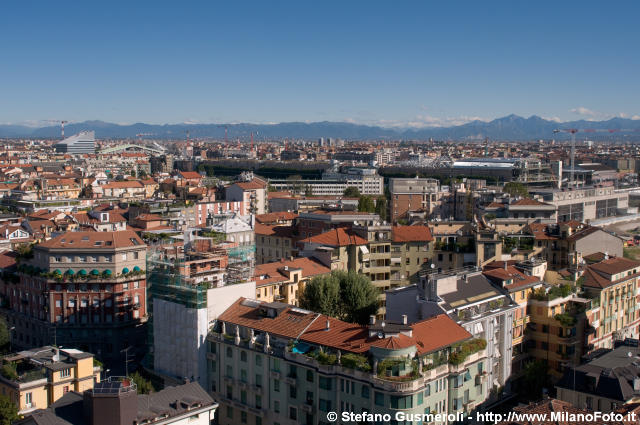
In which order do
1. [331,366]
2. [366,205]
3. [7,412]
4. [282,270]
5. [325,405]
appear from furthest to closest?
[366,205] < [282,270] < [325,405] < [331,366] < [7,412]

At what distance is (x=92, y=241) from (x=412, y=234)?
19281 millimetres

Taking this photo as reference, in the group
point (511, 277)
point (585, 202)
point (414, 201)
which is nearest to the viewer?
point (511, 277)

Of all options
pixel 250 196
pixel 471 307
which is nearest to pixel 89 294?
pixel 471 307

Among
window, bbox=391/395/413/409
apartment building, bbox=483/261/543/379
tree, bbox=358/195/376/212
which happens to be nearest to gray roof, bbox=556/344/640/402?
apartment building, bbox=483/261/543/379

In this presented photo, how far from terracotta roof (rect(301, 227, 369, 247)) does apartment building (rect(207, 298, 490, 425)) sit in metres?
13.4

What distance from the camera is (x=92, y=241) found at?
133 ft

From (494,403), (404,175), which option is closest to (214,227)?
(494,403)

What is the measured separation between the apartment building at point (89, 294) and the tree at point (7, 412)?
13.9 meters

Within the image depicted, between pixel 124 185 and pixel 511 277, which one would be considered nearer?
pixel 511 277

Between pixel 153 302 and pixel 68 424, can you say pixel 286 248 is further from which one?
pixel 68 424

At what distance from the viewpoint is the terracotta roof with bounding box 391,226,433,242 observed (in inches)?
1784

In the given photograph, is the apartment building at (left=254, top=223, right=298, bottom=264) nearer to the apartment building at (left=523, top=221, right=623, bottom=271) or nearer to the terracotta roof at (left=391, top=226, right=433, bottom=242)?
the terracotta roof at (left=391, top=226, right=433, bottom=242)

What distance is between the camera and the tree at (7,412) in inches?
958

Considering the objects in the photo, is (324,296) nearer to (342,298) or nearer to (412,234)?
(342,298)
